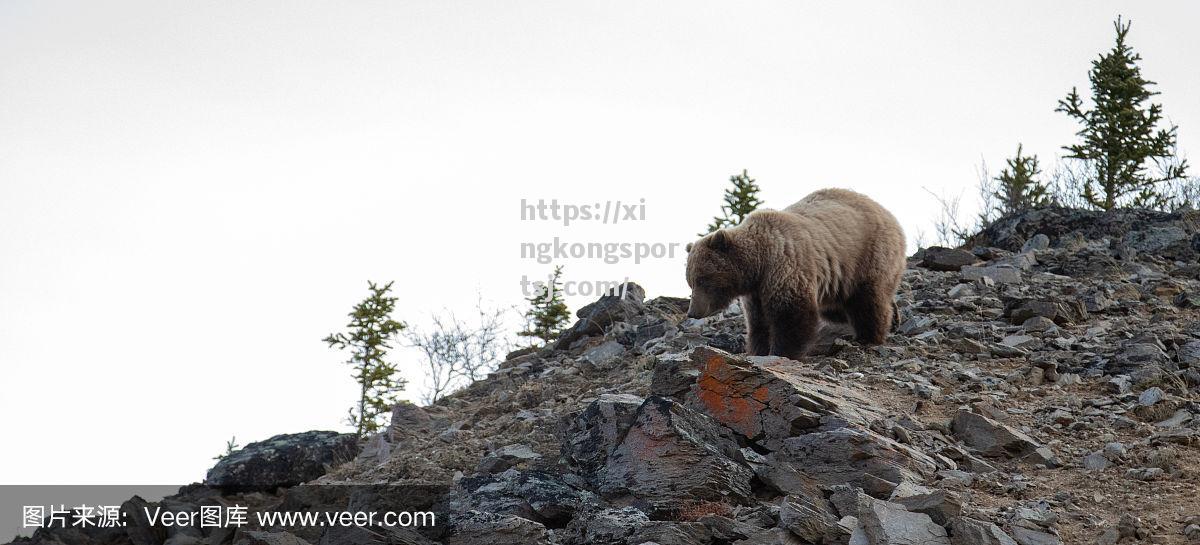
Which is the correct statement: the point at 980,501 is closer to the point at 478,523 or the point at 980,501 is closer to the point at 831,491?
the point at 831,491

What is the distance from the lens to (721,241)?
9344 mm

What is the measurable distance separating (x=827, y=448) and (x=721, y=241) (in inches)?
137

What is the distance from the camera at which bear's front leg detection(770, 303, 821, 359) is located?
8.92 m

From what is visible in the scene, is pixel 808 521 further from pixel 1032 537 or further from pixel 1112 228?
pixel 1112 228

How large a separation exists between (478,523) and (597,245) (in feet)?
35.6

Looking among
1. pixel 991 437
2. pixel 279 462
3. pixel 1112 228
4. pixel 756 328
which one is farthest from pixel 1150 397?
pixel 1112 228

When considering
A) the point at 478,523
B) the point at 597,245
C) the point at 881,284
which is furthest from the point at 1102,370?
the point at 597,245

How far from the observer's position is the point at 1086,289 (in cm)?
1080

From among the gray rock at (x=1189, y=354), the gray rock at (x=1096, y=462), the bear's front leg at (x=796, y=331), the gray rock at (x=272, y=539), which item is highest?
the bear's front leg at (x=796, y=331)

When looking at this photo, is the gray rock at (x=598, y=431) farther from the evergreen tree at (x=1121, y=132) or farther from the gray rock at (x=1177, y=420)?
the evergreen tree at (x=1121, y=132)

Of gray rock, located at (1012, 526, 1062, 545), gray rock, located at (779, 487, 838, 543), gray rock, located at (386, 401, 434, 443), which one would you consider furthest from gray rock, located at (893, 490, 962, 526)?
gray rock, located at (386, 401, 434, 443)

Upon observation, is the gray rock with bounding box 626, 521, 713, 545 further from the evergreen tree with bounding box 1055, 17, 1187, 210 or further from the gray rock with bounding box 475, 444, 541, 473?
the evergreen tree with bounding box 1055, 17, 1187, 210

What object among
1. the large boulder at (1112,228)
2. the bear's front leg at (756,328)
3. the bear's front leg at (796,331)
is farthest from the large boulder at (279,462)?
the large boulder at (1112,228)

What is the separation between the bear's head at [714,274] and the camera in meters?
9.31
